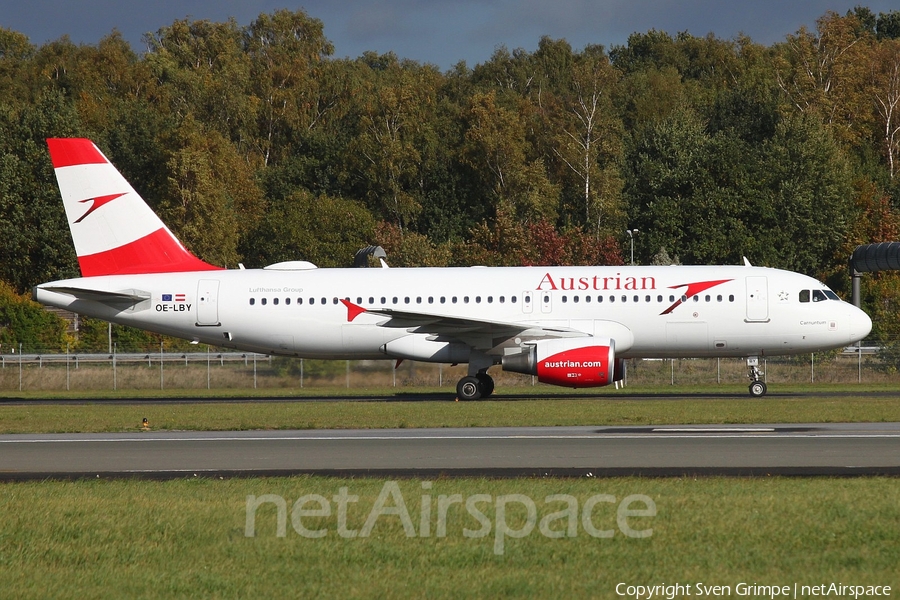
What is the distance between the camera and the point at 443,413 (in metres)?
26.1

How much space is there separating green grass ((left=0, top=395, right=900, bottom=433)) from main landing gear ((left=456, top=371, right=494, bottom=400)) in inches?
55.1

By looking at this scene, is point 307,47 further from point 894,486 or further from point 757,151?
point 894,486

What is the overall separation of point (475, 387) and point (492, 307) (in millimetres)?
2288

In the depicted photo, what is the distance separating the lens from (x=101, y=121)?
9000 cm

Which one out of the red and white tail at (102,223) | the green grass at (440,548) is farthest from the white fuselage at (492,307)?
the green grass at (440,548)

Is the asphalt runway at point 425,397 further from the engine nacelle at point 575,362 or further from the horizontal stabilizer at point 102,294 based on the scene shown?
the horizontal stabilizer at point 102,294

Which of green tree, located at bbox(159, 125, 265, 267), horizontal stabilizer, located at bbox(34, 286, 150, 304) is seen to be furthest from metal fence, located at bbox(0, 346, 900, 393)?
green tree, located at bbox(159, 125, 265, 267)

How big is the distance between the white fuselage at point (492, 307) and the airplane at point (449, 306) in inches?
1.5

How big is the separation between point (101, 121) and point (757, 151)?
48253 mm

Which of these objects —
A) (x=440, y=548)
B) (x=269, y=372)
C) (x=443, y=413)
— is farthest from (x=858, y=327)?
(x=440, y=548)

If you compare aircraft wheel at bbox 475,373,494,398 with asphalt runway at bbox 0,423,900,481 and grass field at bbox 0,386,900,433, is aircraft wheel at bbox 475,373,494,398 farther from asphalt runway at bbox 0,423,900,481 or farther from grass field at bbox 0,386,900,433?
asphalt runway at bbox 0,423,900,481

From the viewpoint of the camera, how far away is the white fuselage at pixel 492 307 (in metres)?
31.8

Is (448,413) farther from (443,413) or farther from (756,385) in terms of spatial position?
(756,385)

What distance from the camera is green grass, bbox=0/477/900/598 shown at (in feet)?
29.6
